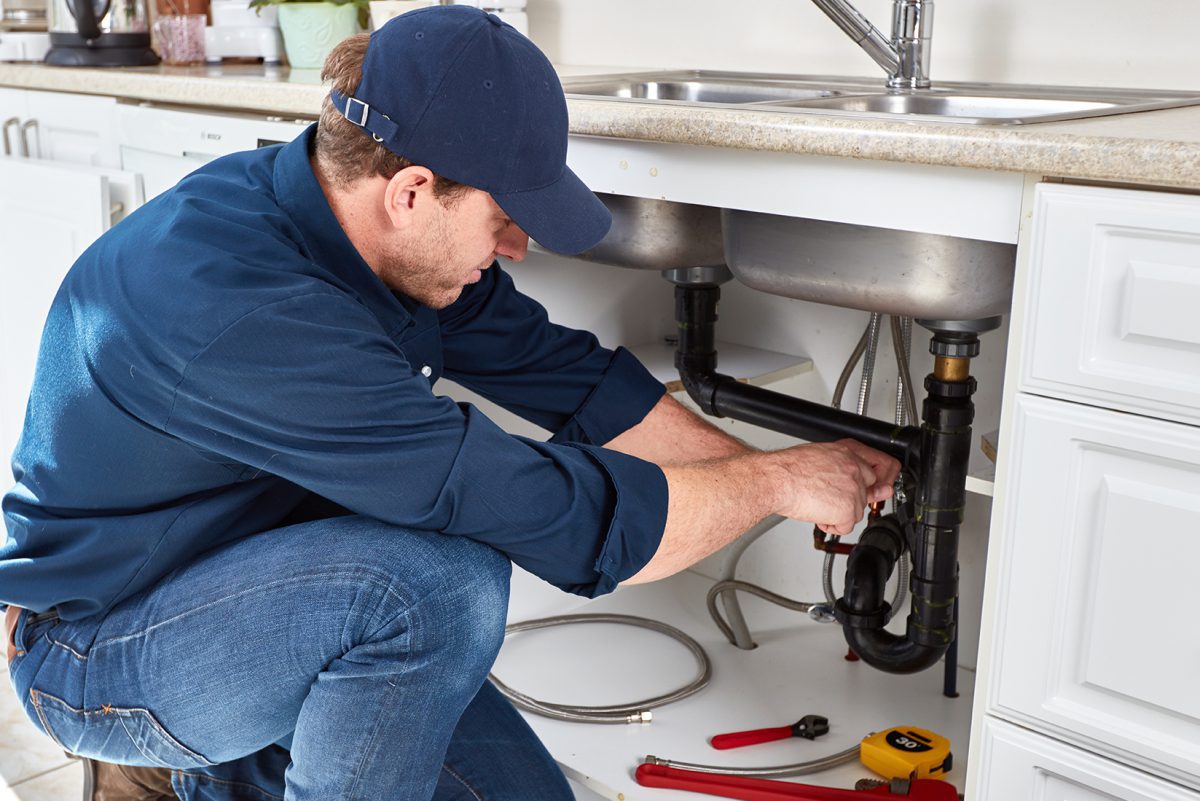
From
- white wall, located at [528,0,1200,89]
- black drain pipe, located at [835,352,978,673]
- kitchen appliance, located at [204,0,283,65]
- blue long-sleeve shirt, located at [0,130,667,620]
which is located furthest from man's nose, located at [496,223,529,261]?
kitchen appliance, located at [204,0,283,65]

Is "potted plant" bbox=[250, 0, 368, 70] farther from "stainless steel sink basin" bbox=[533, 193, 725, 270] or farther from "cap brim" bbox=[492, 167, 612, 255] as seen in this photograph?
"cap brim" bbox=[492, 167, 612, 255]

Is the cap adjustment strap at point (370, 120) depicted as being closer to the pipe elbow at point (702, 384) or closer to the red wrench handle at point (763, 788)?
the pipe elbow at point (702, 384)

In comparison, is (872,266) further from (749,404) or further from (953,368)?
(749,404)

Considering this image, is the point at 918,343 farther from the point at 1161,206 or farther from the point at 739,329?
the point at 1161,206

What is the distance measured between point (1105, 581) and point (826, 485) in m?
0.27

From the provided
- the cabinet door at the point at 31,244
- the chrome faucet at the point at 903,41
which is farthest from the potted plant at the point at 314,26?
the chrome faucet at the point at 903,41

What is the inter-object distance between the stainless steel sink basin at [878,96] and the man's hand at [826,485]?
12.7 inches

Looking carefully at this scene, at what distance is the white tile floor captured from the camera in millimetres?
1623

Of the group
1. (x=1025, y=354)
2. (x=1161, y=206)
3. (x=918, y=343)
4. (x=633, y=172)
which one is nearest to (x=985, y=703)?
(x=1025, y=354)

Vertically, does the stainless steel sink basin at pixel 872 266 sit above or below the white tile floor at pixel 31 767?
above

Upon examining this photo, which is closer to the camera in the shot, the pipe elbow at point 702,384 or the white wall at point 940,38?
the white wall at point 940,38

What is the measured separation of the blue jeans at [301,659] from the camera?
1021 mm

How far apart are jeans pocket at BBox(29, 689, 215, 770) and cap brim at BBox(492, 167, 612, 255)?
53cm

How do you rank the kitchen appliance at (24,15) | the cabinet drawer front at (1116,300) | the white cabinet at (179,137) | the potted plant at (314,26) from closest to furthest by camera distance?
the cabinet drawer front at (1116,300), the white cabinet at (179,137), the potted plant at (314,26), the kitchen appliance at (24,15)
